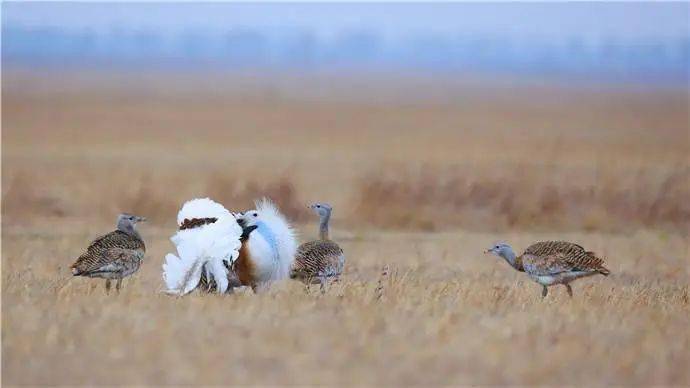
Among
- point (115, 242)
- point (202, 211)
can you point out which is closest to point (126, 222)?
point (115, 242)

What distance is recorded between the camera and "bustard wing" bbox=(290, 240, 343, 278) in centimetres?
942

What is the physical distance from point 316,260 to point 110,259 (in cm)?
145

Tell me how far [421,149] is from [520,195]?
40.1 feet

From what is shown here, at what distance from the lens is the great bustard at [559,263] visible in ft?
30.9

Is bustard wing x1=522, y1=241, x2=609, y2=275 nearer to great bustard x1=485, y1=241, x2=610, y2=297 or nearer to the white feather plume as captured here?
great bustard x1=485, y1=241, x2=610, y2=297

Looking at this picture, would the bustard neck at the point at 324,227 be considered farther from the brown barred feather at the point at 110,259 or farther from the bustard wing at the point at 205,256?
the brown barred feather at the point at 110,259

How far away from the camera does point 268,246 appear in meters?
9.06

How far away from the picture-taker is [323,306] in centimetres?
863

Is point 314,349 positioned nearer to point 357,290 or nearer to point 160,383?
point 160,383

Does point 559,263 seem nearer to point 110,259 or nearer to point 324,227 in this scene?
point 324,227

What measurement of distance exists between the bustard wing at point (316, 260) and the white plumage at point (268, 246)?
12cm

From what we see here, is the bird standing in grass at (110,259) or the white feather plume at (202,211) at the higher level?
the white feather plume at (202,211)

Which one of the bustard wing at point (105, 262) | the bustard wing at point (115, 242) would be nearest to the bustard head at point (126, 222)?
the bustard wing at point (115, 242)

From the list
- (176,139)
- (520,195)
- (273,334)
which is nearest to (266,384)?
(273,334)
